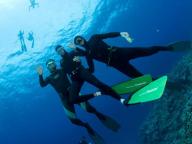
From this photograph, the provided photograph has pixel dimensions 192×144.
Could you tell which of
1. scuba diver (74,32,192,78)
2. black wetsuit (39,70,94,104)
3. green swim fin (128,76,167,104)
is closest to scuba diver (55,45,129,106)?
scuba diver (74,32,192,78)

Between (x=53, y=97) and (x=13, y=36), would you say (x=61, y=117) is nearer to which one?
(x=53, y=97)

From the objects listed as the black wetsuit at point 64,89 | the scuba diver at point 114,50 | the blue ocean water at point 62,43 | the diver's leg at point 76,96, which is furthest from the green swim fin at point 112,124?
the blue ocean water at point 62,43

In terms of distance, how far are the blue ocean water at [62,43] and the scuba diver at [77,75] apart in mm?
10132

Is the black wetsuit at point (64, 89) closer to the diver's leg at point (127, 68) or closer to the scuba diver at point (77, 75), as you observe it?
the scuba diver at point (77, 75)

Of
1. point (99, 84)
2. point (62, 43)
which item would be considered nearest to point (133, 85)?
point (99, 84)

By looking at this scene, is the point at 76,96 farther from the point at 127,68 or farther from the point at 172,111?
the point at 172,111

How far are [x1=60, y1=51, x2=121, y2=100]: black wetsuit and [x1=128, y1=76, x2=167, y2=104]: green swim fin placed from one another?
3.19 feet

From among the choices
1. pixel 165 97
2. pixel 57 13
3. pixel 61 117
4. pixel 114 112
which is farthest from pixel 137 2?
pixel 61 117

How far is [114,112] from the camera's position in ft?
155

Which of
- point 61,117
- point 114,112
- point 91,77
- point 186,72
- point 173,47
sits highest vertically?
point 91,77

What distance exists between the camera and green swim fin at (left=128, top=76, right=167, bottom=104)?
7.34 metres

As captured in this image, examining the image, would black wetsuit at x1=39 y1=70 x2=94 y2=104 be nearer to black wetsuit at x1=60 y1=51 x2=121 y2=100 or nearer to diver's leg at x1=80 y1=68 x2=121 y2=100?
black wetsuit at x1=60 y1=51 x2=121 y2=100

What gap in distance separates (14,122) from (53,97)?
275 inches

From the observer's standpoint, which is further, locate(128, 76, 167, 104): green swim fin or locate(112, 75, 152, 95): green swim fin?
locate(112, 75, 152, 95): green swim fin
